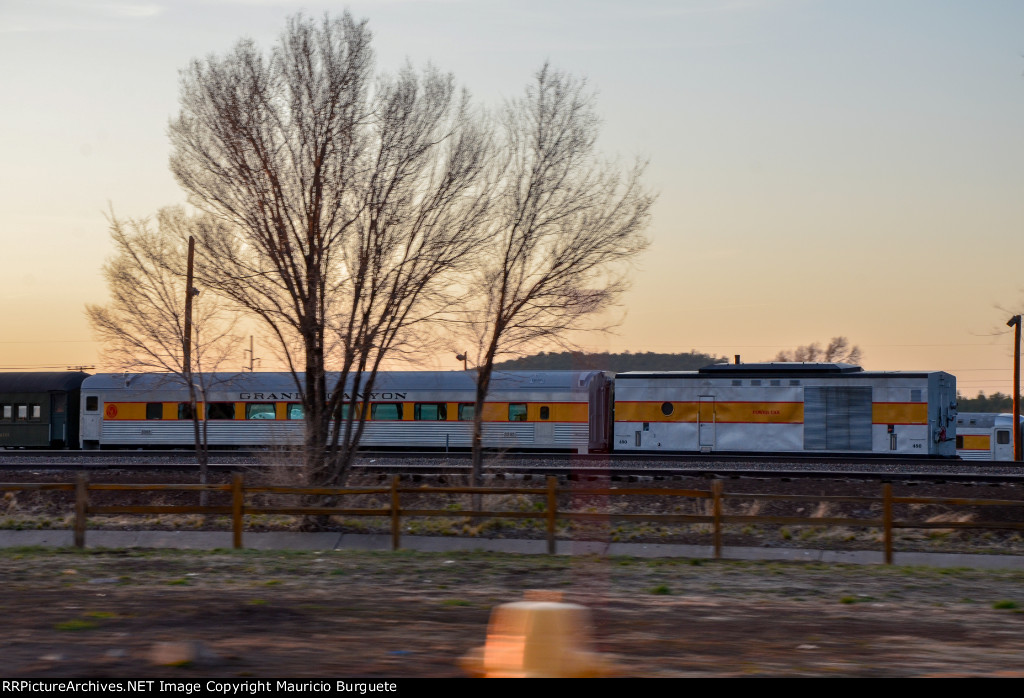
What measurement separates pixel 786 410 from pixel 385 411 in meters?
14.1

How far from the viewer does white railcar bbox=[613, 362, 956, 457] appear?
29688mm

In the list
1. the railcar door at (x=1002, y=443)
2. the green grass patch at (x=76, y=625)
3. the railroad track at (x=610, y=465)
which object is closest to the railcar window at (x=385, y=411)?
the railroad track at (x=610, y=465)

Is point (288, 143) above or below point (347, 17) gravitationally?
below

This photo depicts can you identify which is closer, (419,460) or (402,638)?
(402,638)

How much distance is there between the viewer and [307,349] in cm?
1617

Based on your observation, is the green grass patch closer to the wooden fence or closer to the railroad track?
the wooden fence

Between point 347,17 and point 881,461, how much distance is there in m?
21.4

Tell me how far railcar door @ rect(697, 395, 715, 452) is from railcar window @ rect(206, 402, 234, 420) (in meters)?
17.0

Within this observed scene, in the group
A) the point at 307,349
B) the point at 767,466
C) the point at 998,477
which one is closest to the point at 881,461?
the point at 767,466

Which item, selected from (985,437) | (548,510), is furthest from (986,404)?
(548,510)

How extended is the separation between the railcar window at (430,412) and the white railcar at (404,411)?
0.04 m

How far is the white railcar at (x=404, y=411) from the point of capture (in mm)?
32344
